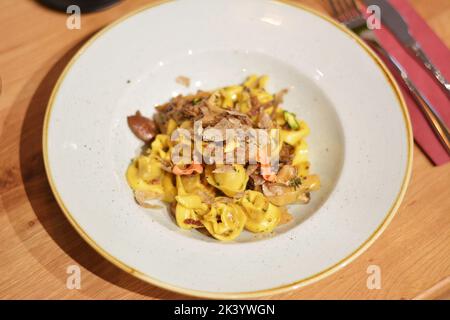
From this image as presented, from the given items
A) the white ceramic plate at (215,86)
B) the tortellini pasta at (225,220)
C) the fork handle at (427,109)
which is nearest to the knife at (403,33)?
the fork handle at (427,109)

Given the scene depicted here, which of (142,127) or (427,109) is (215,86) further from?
(427,109)

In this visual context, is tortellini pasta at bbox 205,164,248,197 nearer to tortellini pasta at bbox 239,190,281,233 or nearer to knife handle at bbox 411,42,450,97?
tortellini pasta at bbox 239,190,281,233

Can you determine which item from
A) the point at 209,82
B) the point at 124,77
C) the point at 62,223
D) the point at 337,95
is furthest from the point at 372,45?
the point at 62,223

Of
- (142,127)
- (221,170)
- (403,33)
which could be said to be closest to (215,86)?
(142,127)

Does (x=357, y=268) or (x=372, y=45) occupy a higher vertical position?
(x=372, y=45)

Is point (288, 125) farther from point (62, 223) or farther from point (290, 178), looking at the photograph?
point (62, 223)
